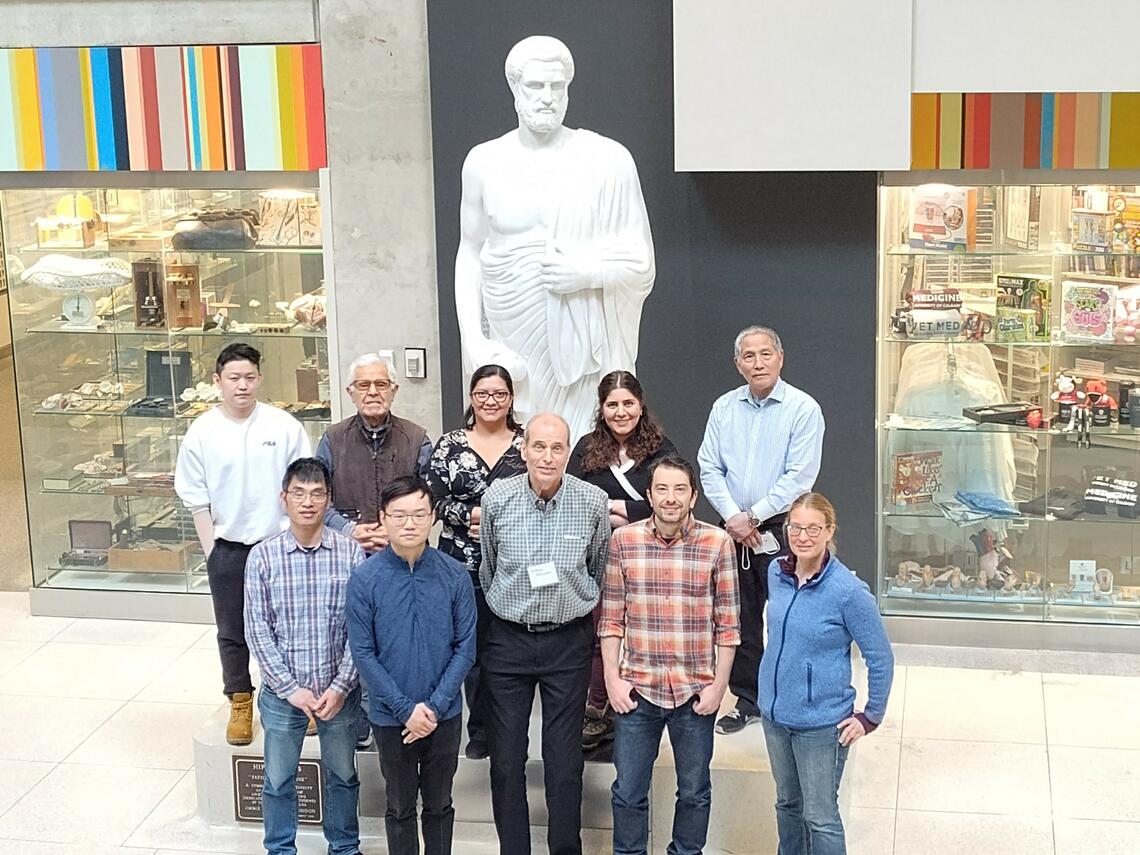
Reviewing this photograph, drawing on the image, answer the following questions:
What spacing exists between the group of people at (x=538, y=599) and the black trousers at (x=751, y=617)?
0.04ft

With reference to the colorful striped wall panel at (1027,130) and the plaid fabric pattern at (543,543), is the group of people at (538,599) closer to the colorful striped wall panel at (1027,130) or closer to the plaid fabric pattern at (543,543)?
the plaid fabric pattern at (543,543)

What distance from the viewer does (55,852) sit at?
5.75 meters

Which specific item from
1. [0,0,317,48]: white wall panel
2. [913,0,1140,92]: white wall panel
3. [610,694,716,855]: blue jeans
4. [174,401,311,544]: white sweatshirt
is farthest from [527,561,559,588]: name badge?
[0,0,317,48]: white wall panel

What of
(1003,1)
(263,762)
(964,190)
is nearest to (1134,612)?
(964,190)

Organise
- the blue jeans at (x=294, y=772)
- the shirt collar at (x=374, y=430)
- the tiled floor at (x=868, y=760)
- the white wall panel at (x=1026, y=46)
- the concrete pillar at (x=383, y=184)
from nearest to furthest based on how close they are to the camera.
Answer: the blue jeans at (x=294, y=772), the shirt collar at (x=374, y=430), the tiled floor at (x=868, y=760), the white wall panel at (x=1026, y=46), the concrete pillar at (x=383, y=184)

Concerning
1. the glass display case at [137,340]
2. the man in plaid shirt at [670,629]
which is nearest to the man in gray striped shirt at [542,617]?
the man in plaid shirt at [670,629]

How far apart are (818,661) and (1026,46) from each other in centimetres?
317

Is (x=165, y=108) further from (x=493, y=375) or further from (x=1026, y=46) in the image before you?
(x=1026, y=46)

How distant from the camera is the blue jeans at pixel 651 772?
16.3 ft

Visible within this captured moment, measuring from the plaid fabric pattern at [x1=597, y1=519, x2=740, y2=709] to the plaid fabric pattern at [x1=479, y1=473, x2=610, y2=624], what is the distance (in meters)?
0.09

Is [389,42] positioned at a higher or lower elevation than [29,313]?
higher

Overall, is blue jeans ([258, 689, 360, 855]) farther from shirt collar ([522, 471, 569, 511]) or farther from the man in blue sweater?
shirt collar ([522, 471, 569, 511])

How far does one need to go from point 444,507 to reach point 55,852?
1.92 meters

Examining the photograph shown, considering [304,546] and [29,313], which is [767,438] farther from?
[29,313]
